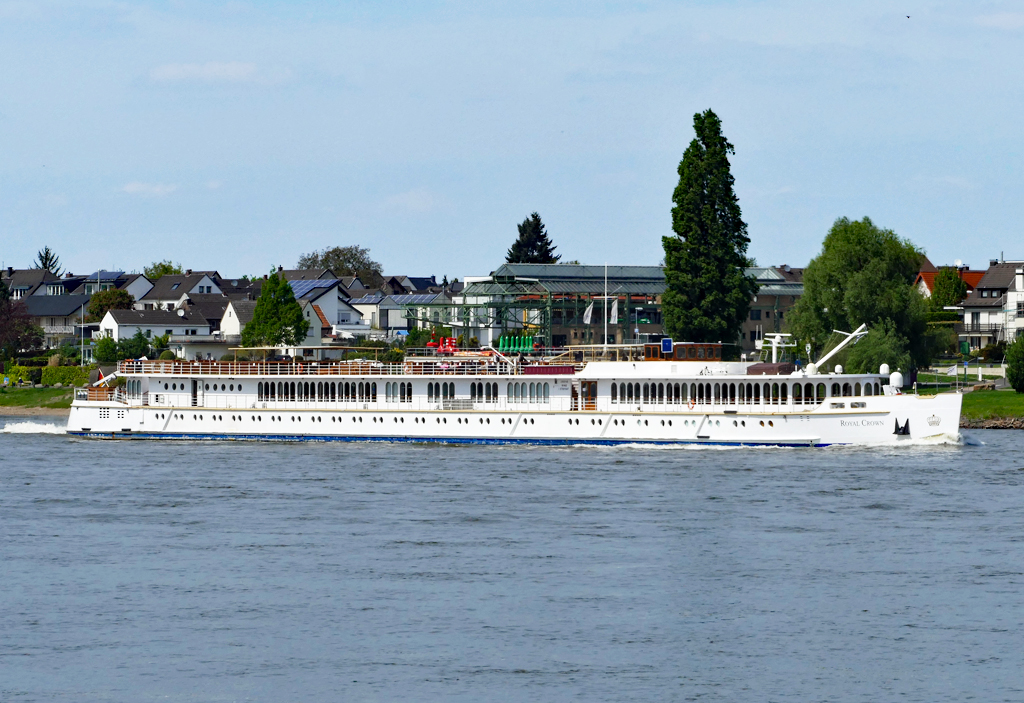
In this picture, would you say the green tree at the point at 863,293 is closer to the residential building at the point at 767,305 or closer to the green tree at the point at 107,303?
the residential building at the point at 767,305

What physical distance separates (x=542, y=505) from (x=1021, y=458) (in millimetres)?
21247

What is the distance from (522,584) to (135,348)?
9328 cm

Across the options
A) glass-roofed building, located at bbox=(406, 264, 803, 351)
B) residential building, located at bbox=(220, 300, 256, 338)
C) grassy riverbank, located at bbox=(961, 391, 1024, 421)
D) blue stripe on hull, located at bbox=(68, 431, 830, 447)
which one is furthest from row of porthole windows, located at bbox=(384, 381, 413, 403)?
residential building, located at bbox=(220, 300, 256, 338)

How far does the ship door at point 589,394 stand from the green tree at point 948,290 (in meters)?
65.3

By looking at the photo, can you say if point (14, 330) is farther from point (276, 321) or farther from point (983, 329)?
point (983, 329)

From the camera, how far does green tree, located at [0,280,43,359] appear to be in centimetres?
12738

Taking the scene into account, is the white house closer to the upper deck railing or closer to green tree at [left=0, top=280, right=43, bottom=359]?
green tree at [left=0, top=280, right=43, bottom=359]

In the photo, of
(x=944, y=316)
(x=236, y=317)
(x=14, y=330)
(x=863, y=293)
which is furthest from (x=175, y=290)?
(x=863, y=293)

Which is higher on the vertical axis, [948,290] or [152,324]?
[948,290]

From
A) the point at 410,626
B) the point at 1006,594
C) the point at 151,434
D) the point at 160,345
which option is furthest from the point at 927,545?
the point at 160,345

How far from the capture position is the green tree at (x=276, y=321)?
99.8 m

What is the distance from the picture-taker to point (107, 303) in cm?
14250

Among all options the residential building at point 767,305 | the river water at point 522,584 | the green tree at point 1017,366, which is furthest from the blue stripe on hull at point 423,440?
the residential building at point 767,305

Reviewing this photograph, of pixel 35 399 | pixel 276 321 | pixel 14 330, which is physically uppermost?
pixel 276 321
